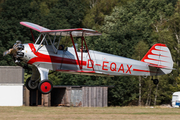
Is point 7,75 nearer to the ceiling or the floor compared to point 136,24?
nearer to the floor

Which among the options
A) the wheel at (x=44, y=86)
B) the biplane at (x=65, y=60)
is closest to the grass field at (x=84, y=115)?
the wheel at (x=44, y=86)

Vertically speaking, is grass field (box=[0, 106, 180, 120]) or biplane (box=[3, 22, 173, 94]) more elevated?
biplane (box=[3, 22, 173, 94])

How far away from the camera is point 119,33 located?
55.6 meters

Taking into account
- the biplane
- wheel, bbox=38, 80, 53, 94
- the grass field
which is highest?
the biplane

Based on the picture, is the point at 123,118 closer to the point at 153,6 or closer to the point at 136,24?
the point at 136,24

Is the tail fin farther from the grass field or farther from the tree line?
the tree line

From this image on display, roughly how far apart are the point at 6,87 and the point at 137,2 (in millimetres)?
39582

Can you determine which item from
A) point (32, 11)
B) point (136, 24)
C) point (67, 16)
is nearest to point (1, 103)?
point (32, 11)

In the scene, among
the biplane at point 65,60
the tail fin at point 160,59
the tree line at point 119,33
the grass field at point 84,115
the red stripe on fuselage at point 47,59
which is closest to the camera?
the biplane at point 65,60

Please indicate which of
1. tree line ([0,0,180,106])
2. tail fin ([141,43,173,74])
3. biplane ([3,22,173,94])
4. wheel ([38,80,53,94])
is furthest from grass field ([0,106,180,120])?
tree line ([0,0,180,106])

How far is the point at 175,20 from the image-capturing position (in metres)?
49.3

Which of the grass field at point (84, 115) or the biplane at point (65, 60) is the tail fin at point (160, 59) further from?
the grass field at point (84, 115)

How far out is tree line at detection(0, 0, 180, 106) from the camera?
45.4m

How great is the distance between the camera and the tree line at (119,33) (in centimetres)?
4538
